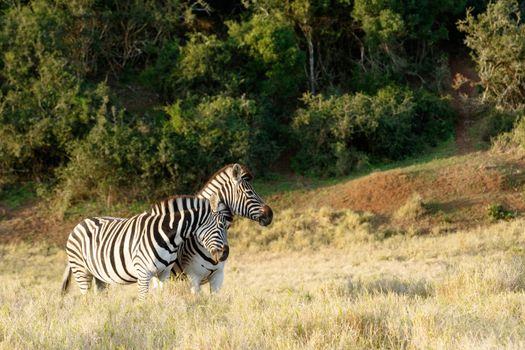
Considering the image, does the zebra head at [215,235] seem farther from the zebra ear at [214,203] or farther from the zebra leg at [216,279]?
the zebra leg at [216,279]

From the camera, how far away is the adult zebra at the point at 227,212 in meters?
10.1

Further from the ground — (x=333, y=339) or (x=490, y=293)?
(x=333, y=339)

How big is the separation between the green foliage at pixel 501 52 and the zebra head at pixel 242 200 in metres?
18.6

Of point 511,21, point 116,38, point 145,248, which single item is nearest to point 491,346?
point 145,248

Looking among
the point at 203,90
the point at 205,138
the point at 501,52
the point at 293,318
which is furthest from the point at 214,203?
the point at 501,52

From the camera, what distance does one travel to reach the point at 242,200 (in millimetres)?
10797

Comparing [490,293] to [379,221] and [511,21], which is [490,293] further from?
[511,21]

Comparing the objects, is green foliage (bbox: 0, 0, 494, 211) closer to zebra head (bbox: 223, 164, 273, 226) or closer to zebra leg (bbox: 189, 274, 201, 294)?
zebra head (bbox: 223, 164, 273, 226)

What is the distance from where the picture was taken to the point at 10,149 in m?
24.3

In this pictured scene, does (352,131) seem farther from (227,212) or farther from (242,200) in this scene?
(227,212)

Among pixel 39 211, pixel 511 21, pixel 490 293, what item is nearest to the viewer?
pixel 490 293

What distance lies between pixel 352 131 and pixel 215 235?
55.3 feet

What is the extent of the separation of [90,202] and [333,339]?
61.7 ft

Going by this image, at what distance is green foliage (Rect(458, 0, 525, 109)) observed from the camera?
26906 millimetres
